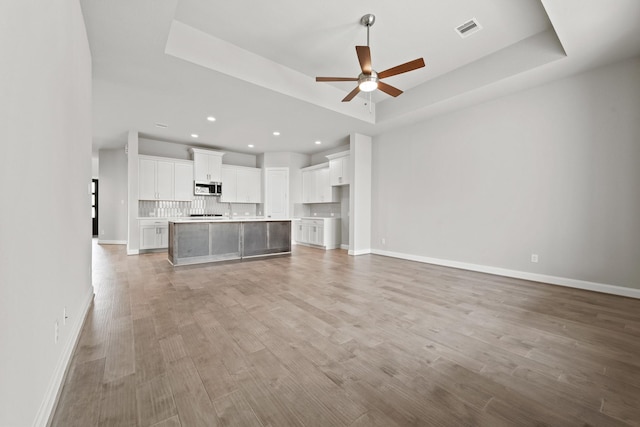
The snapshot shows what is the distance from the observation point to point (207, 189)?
7.32 metres

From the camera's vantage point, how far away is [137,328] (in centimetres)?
227

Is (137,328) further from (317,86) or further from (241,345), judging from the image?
(317,86)

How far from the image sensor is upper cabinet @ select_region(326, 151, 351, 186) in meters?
6.82

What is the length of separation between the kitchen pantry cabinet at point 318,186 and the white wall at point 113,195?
5.59 meters

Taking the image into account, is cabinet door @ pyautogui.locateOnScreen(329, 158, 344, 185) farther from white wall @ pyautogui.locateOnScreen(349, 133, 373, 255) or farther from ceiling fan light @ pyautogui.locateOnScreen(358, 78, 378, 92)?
ceiling fan light @ pyautogui.locateOnScreen(358, 78, 378, 92)

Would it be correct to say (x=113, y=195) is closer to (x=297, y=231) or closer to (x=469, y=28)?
(x=297, y=231)

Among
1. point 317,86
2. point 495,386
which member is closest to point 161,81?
point 317,86

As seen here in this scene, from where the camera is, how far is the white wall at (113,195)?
318 inches

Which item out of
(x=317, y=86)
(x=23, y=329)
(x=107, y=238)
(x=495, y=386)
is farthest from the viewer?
(x=107, y=238)

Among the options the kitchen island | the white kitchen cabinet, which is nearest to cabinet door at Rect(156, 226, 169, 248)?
the white kitchen cabinet

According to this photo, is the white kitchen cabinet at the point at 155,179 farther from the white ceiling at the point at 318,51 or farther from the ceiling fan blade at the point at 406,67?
the ceiling fan blade at the point at 406,67

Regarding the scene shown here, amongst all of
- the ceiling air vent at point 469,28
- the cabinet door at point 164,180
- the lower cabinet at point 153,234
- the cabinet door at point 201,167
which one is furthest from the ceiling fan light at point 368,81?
the lower cabinet at point 153,234

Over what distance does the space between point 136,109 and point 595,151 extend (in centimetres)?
732

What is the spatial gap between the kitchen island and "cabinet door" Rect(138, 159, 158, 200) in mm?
1940
